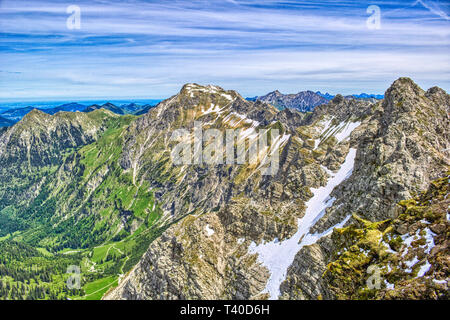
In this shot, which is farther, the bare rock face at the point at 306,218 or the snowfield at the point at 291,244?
the snowfield at the point at 291,244

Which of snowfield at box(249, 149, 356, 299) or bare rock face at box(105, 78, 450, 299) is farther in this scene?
snowfield at box(249, 149, 356, 299)

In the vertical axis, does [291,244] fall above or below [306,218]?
below

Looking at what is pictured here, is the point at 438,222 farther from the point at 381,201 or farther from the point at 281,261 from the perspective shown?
the point at 281,261

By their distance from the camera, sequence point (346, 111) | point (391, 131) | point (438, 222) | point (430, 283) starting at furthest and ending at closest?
point (346, 111), point (391, 131), point (438, 222), point (430, 283)

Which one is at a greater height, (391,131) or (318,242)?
(391,131)

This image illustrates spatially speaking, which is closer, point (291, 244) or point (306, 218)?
point (291, 244)

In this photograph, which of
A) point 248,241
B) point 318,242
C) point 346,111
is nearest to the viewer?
point 318,242
